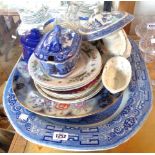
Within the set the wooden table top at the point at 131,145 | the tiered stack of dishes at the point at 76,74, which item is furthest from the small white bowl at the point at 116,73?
the wooden table top at the point at 131,145

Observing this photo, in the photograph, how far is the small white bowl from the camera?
0.42 m

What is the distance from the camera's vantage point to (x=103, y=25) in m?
0.43

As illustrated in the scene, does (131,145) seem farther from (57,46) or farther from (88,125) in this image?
(57,46)

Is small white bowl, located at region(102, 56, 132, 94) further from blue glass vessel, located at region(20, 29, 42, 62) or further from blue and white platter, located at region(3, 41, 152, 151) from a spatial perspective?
blue glass vessel, located at region(20, 29, 42, 62)

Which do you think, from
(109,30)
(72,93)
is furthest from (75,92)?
(109,30)

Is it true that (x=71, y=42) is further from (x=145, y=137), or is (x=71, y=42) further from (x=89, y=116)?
(x=145, y=137)

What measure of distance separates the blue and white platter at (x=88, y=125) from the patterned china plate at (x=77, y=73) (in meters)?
0.07

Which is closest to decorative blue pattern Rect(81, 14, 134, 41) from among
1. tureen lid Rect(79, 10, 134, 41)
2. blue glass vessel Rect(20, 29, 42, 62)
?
tureen lid Rect(79, 10, 134, 41)

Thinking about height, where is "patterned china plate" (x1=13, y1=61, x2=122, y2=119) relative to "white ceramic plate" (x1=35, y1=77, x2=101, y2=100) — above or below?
below

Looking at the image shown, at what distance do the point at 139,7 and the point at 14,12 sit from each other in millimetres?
397

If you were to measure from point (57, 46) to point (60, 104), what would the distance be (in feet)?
0.34

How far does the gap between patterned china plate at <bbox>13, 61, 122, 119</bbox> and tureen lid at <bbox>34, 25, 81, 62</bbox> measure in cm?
8

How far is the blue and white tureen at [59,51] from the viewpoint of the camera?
38cm

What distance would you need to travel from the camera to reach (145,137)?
46 cm
